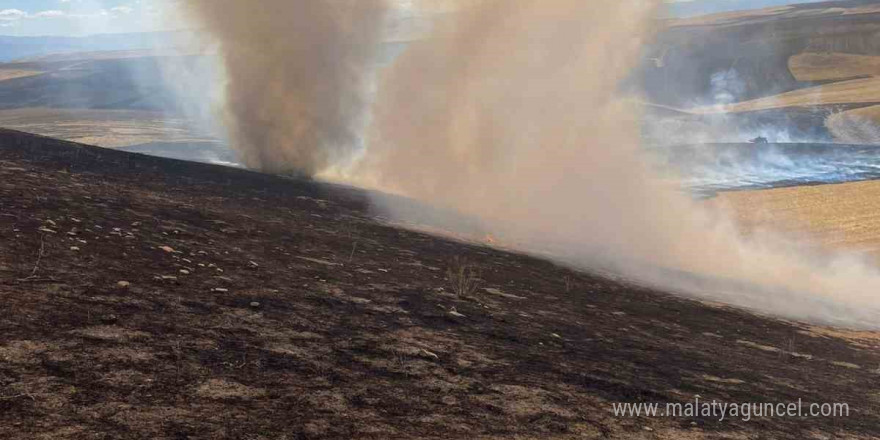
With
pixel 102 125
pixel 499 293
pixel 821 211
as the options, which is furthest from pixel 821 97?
pixel 499 293

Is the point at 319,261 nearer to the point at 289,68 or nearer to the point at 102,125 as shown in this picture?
the point at 289,68

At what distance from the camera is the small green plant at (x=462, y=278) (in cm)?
1227

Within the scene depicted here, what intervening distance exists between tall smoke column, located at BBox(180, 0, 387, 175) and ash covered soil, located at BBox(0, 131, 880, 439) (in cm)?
1208

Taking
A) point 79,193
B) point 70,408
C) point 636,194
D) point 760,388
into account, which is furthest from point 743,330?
point 636,194

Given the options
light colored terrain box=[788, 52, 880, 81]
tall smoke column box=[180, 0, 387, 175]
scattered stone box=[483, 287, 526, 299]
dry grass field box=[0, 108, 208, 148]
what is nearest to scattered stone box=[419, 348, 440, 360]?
scattered stone box=[483, 287, 526, 299]

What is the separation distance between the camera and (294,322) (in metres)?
8.84

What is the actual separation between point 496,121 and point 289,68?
9183mm

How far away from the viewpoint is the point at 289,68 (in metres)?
27.7

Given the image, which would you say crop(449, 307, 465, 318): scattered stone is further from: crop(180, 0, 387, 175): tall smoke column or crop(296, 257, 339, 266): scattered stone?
crop(180, 0, 387, 175): tall smoke column

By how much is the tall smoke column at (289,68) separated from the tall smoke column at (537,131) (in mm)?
3118

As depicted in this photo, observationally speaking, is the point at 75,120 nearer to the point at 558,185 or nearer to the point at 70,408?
the point at 558,185

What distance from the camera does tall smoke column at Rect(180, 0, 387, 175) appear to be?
89.9 ft

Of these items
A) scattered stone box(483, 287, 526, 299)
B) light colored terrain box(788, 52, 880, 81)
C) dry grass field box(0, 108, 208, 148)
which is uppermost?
light colored terrain box(788, 52, 880, 81)

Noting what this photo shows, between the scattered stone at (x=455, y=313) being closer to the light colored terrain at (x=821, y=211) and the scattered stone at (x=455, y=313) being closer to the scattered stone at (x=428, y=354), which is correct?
the scattered stone at (x=428, y=354)
